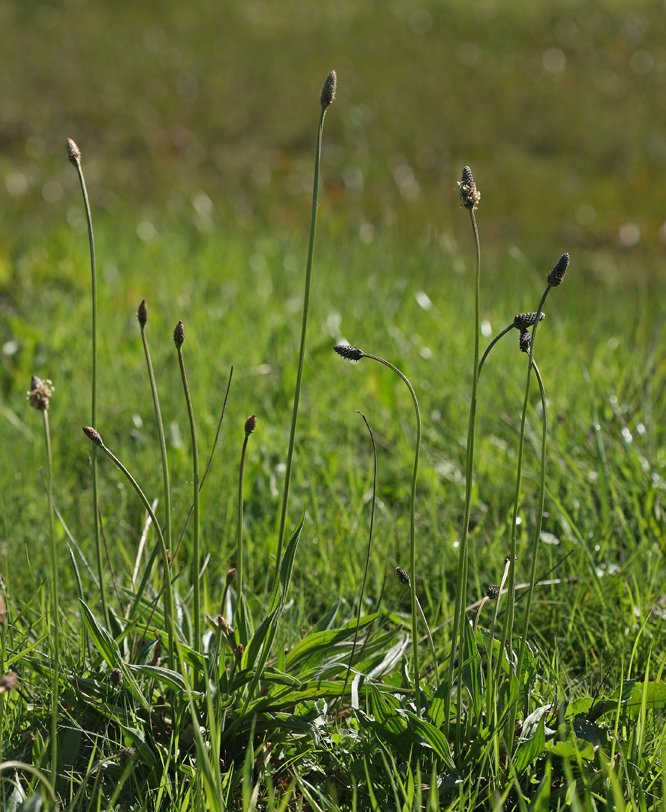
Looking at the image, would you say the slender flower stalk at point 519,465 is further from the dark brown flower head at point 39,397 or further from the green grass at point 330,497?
the dark brown flower head at point 39,397

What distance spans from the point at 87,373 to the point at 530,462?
160 cm

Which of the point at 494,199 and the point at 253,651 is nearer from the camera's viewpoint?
the point at 253,651

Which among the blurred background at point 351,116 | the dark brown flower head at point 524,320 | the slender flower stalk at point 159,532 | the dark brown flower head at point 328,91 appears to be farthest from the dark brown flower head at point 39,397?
the blurred background at point 351,116

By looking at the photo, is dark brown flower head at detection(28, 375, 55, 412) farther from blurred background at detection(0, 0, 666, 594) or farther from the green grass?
blurred background at detection(0, 0, 666, 594)

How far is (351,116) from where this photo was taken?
3506mm

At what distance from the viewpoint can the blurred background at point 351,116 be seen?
5574 millimetres

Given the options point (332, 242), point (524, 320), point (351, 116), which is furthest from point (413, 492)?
point (332, 242)

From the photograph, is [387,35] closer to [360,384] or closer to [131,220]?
[131,220]

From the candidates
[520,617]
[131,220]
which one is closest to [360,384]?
[520,617]

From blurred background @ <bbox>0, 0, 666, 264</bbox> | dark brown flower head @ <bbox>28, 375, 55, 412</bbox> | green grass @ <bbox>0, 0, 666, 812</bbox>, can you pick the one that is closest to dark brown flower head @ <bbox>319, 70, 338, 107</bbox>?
dark brown flower head @ <bbox>28, 375, 55, 412</bbox>

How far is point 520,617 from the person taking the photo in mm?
1321

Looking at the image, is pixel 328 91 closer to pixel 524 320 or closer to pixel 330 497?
pixel 524 320

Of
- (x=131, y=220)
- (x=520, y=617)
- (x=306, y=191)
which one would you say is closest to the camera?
(x=520, y=617)

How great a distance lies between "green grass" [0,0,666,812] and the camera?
984 millimetres
